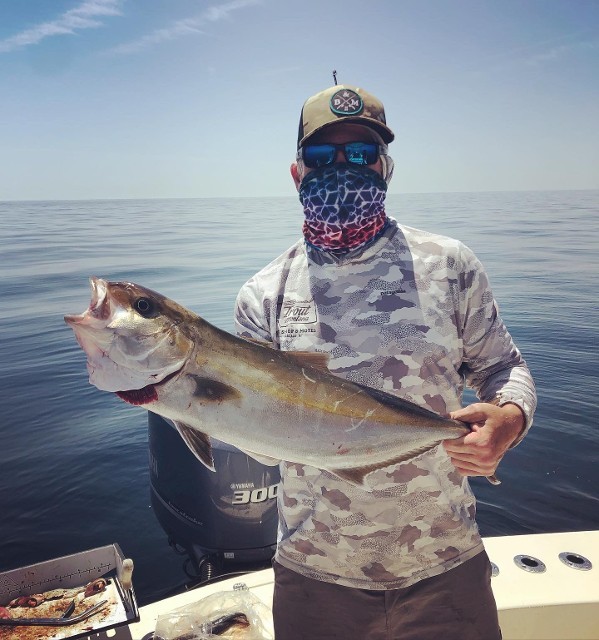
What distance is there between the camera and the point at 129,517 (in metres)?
7.83

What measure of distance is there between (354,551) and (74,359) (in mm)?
13068

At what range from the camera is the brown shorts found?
2.49m

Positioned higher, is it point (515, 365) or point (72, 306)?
point (515, 365)

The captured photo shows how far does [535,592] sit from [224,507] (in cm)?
272

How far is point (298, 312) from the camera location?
273cm

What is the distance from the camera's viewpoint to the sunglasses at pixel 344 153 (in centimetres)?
287

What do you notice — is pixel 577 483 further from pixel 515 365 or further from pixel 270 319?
pixel 270 319

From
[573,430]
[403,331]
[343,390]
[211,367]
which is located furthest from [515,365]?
[573,430]

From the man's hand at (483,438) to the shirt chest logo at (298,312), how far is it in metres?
0.86

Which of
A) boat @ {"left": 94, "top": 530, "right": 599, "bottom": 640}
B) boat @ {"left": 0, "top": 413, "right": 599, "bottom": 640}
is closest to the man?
boat @ {"left": 0, "top": 413, "right": 599, "bottom": 640}

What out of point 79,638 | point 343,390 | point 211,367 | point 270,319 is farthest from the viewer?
point 79,638

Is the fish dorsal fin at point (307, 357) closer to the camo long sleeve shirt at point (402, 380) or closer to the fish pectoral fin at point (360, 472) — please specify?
the camo long sleeve shirt at point (402, 380)

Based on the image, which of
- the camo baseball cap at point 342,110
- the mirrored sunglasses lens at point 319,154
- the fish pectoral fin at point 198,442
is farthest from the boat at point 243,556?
the camo baseball cap at point 342,110

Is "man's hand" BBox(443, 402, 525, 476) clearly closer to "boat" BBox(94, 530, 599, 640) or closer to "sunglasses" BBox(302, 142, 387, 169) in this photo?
"sunglasses" BBox(302, 142, 387, 169)
